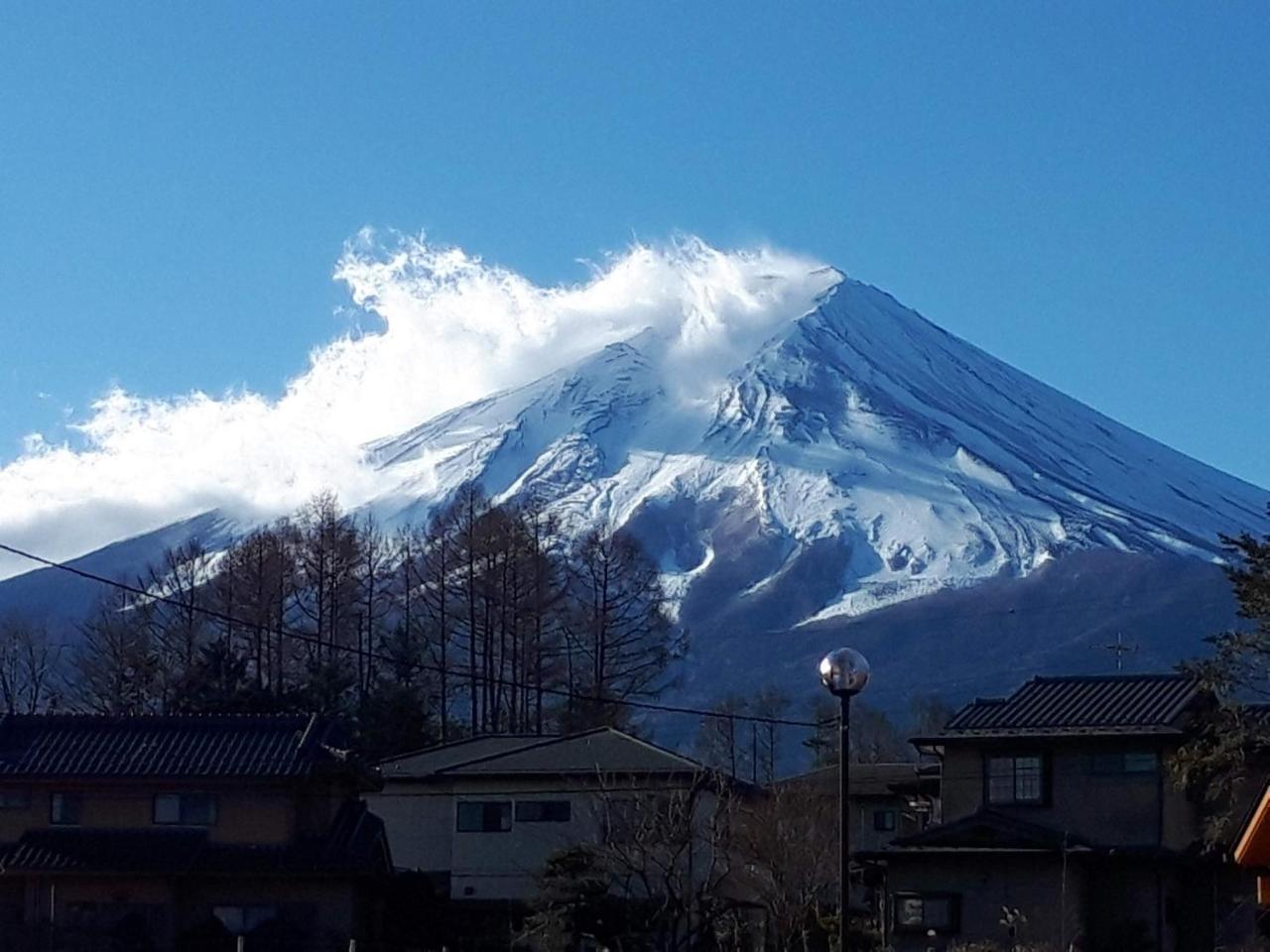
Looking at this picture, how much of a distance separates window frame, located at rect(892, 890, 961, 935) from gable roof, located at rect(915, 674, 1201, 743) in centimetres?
270

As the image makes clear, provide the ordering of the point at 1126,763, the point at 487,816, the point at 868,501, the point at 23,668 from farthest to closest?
1. the point at 868,501
2. the point at 23,668
3. the point at 487,816
4. the point at 1126,763

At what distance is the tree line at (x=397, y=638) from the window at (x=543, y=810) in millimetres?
9389

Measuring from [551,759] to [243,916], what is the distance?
361 inches

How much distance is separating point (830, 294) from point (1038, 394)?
19379mm

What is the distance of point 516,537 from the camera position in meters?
59.5

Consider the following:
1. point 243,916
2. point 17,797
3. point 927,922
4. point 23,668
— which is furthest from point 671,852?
point 23,668

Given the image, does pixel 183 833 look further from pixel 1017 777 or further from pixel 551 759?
pixel 1017 777

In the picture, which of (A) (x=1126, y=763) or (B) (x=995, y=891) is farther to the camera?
(A) (x=1126, y=763)

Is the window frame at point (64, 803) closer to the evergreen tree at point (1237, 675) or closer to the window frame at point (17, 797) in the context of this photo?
the window frame at point (17, 797)

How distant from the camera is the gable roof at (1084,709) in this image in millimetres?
34562

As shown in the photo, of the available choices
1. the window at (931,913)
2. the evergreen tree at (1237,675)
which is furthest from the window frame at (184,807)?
the evergreen tree at (1237,675)

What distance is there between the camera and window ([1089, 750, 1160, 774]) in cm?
→ 3444

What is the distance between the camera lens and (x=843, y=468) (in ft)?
509

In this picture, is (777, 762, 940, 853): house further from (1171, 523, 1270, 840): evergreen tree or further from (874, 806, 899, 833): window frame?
(1171, 523, 1270, 840): evergreen tree
